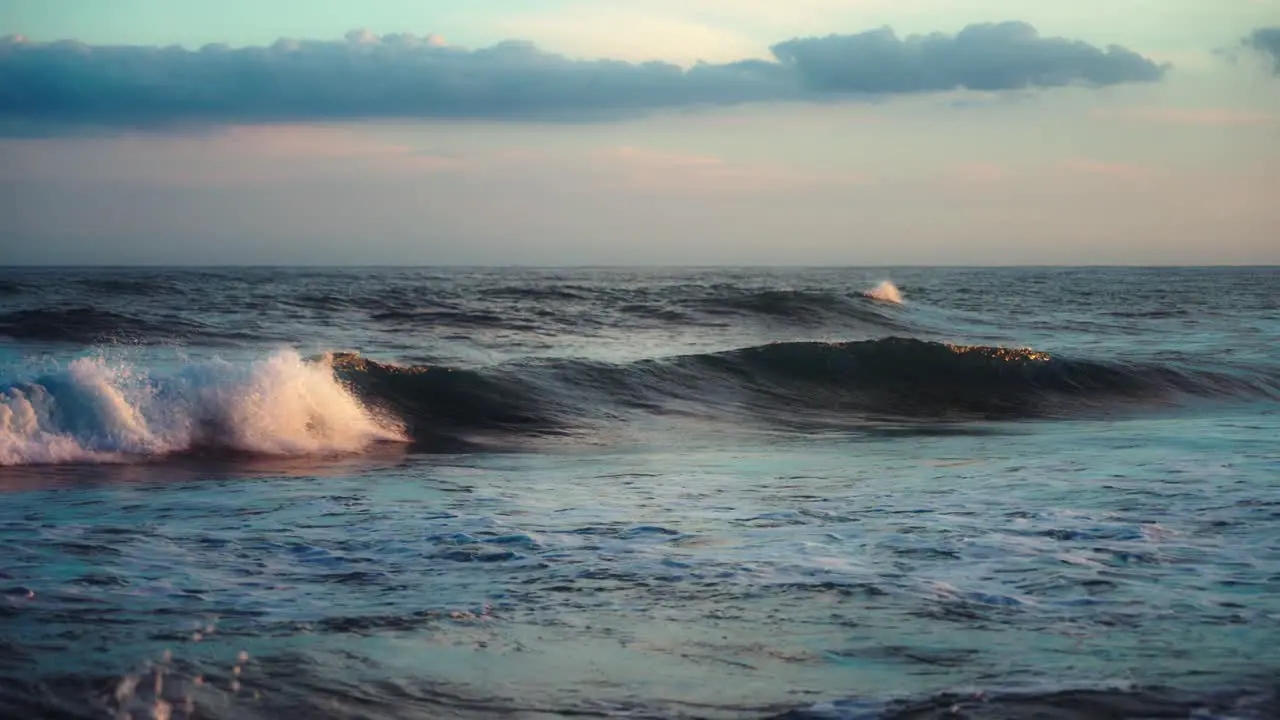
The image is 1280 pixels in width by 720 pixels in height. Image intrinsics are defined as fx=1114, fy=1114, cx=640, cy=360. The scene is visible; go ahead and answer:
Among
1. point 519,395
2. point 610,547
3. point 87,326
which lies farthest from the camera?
point 87,326

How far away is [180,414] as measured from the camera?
9.93 m

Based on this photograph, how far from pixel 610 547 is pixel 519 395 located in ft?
24.9

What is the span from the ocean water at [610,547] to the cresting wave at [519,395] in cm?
5

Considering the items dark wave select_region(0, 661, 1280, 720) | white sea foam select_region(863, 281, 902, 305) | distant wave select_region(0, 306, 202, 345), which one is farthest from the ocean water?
white sea foam select_region(863, 281, 902, 305)

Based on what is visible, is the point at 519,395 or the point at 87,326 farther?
the point at 87,326

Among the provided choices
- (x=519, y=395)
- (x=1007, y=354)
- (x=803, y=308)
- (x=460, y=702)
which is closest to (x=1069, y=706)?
(x=460, y=702)

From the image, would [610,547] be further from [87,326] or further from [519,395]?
[87,326]

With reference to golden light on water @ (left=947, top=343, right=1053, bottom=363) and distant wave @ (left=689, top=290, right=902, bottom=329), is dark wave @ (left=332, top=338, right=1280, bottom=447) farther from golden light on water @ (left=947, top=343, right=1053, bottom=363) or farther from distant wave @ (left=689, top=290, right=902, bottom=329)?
distant wave @ (left=689, top=290, right=902, bottom=329)

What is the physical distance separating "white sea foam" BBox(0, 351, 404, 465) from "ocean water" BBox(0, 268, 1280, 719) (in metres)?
0.03

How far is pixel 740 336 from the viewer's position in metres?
23.9

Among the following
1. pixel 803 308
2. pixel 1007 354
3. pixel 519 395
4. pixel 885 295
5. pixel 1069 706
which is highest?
pixel 885 295

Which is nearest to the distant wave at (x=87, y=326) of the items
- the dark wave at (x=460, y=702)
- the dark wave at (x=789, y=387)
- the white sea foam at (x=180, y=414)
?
the dark wave at (x=789, y=387)

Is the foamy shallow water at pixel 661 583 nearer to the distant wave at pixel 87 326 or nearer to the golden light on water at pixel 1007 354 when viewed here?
the golden light on water at pixel 1007 354

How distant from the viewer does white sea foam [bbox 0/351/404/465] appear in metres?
9.06
